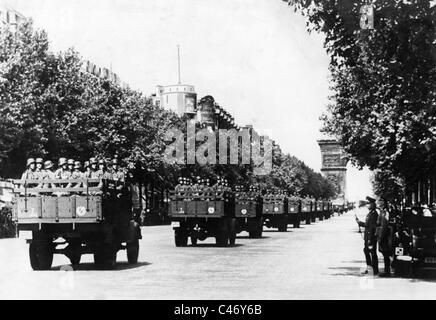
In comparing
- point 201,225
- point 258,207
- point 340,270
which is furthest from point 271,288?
point 258,207

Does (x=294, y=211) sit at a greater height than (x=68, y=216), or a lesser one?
lesser

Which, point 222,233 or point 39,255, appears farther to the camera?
point 222,233

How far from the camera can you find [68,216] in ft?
56.6

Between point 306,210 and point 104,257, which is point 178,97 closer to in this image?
point 306,210

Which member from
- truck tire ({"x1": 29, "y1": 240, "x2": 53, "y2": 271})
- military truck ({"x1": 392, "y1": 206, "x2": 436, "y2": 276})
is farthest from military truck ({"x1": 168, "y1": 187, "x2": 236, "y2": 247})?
truck tire ({"x1": 29, "y1": 240, "x2": 53, "y2": 271})

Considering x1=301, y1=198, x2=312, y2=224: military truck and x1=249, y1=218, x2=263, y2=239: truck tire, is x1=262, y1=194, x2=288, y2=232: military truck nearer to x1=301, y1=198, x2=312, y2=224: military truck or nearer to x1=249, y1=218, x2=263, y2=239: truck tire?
x1=249, y1=218, x2=263, y2=239: truck tire

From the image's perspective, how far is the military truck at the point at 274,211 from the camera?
4494 cm

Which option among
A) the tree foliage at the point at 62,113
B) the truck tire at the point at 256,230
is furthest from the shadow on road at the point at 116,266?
the tree foliage at the point at 62,113

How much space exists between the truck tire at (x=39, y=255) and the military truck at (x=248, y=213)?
17424 millimetres

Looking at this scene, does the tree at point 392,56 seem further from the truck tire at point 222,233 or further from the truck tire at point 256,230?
the truck tire at point 256,230

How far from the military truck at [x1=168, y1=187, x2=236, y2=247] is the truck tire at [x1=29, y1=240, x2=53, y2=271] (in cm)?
962

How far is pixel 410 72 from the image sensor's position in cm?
1692

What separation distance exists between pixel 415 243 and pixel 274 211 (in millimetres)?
28476

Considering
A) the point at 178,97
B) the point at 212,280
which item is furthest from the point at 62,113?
the point at 178,97
